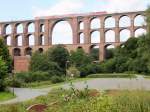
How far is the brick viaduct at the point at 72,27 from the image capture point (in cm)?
8038

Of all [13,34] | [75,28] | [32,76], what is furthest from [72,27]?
[32,76]

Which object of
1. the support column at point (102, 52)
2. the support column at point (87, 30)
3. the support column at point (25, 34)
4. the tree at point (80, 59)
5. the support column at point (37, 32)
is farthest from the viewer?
the support column at point (37, 32)

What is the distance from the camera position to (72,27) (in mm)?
84000

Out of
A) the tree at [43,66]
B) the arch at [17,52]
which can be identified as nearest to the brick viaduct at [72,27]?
the arch at [17,52]

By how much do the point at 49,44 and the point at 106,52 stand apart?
11.6 metres

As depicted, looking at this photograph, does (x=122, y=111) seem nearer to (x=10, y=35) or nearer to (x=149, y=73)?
(x=149, y=73)

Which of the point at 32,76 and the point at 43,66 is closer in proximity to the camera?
the point at 32,76

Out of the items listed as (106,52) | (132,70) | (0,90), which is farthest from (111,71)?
(0,90)

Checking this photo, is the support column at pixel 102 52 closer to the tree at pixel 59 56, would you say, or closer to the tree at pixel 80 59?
the tree at pixel 80 59

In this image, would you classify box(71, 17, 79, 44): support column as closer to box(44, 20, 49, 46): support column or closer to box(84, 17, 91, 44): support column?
box(84, 17, 91, 44): support column

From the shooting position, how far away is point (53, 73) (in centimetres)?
5934

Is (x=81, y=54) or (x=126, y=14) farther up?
(x=126, y=14)

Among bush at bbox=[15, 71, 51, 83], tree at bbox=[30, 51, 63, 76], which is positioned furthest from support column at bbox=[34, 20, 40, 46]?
bush at bbox=[15, 71, 51, 83]

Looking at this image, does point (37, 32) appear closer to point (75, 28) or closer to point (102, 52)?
point (75, 28)
